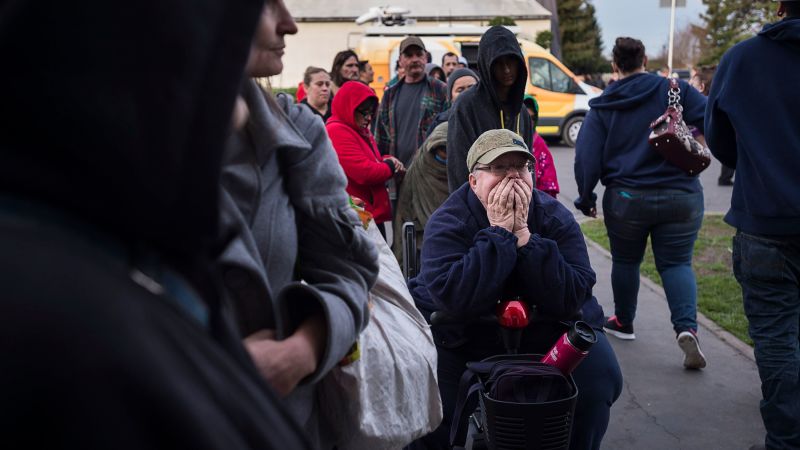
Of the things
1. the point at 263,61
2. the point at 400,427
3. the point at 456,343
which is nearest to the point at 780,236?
the point at 456,343

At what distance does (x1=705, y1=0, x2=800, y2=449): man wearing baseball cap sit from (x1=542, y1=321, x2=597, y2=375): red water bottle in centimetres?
130

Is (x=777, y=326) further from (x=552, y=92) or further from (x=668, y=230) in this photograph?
(x=552, y=92)

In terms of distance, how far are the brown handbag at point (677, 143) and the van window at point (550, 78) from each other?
1593 centimetres

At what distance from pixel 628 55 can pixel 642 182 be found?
0.88 metres

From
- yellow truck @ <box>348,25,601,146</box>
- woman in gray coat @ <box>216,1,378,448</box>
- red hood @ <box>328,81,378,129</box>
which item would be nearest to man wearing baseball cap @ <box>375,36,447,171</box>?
red hood @ <box>328,81,378,129</box>

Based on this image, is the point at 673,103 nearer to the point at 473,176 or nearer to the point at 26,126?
the point at 473,176

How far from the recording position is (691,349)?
18.6ft

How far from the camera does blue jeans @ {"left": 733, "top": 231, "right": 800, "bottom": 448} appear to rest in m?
3.98

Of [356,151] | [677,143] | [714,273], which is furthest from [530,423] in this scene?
[714,273]

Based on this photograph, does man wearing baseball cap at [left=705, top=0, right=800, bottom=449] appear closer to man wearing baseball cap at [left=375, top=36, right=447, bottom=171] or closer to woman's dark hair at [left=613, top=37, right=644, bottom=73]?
woman's dark hair at [left=613, top=37, right=644, bottom=73]

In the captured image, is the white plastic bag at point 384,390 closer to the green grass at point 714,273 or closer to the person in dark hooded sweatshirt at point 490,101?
the person in dark hooded sweatshirt at point 490,101

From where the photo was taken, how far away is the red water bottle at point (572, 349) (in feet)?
10.4

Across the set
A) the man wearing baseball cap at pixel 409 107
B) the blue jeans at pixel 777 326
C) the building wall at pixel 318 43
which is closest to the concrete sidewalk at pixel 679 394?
the blue jeans at pixel 777 326

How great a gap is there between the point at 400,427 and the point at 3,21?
1354 millimetres
